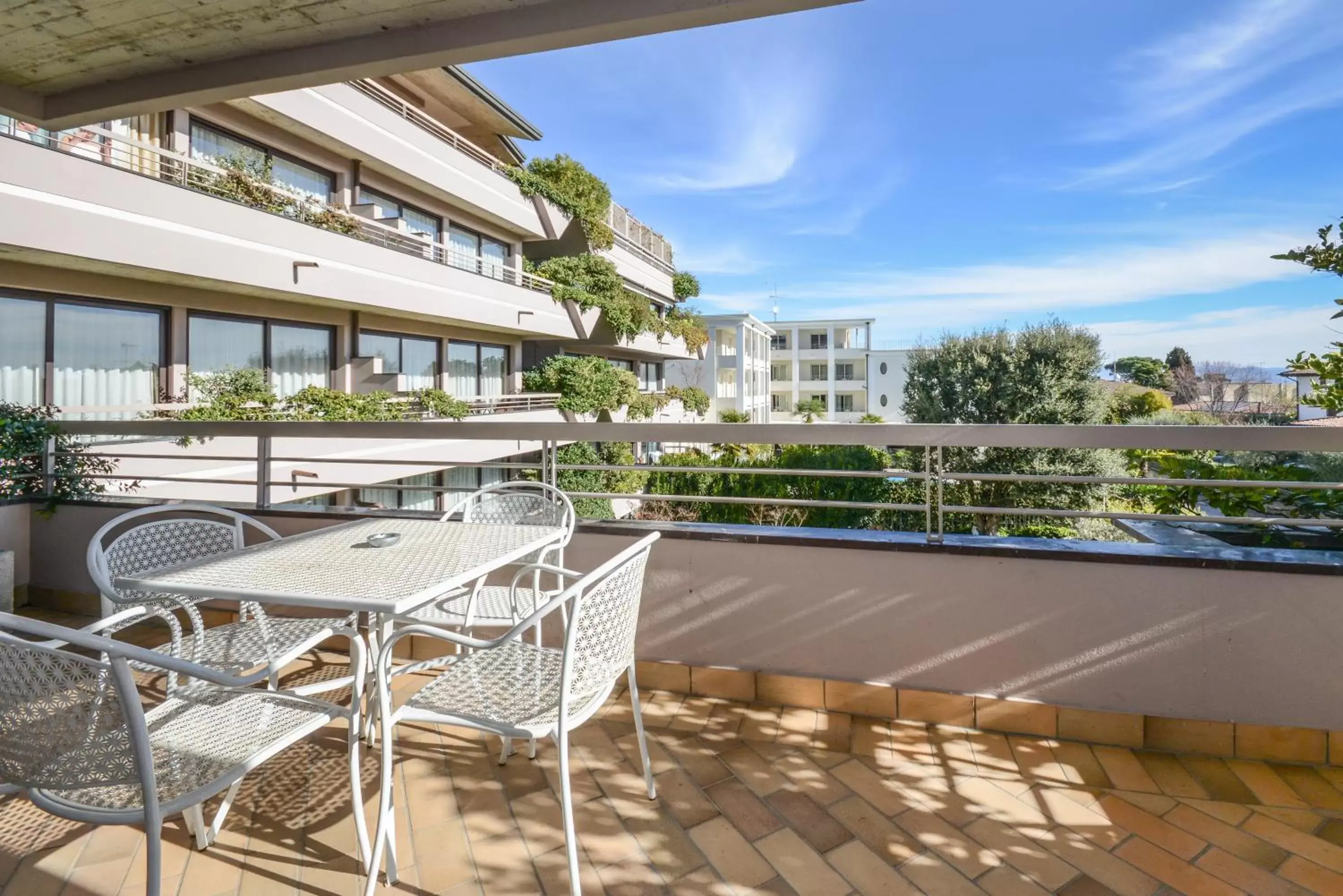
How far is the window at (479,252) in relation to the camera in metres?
14.4

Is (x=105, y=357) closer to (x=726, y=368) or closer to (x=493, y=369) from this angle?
(x=493, y=369)

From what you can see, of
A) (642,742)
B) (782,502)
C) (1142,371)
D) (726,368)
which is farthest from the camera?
(1142,371)

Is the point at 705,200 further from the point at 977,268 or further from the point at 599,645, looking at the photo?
the point at 599,645

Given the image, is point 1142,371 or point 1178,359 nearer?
point 1178,359

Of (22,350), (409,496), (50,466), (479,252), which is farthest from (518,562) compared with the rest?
(479,252)

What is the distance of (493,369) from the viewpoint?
54.1ft

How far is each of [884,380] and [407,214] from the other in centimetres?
3569

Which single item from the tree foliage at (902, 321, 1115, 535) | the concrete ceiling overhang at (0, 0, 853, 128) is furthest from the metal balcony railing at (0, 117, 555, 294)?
the tree foliage at (902, 321, 1115, 535)

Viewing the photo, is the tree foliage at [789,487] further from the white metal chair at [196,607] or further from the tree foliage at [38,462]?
the white metal chair at [196,607]

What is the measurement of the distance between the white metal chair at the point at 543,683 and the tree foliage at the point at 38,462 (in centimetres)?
392

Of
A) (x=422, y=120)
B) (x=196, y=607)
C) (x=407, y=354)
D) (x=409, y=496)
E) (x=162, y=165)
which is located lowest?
(x=409, y=496)

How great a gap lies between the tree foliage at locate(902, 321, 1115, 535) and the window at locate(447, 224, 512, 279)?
8932 mm

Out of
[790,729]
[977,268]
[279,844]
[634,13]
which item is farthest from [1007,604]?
[977,268]

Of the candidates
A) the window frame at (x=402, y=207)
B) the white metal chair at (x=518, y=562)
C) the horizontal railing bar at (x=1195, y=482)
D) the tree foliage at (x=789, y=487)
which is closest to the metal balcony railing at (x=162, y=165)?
the window frame at (x=402, y=207)
